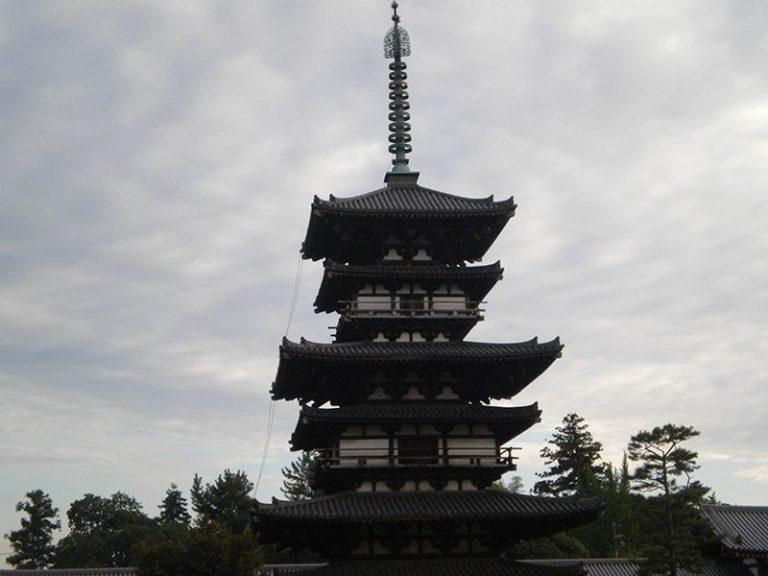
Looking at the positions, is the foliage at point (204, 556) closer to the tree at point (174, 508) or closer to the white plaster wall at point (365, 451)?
the white plaster wall at point (365, 451)

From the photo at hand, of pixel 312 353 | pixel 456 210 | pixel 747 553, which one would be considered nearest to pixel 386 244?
pixel 456 210

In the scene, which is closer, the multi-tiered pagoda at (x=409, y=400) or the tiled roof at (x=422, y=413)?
the multi-tiered pagoda at (x=409, y=400)

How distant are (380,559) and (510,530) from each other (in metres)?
4.73

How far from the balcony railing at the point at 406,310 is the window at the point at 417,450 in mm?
4799

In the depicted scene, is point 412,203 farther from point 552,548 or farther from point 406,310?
point 552,548

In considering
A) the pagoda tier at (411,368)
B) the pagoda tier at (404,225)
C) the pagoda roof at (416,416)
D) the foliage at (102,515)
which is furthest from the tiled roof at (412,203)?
the foliage at (102,515)

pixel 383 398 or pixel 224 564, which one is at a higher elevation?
pixel 383 398

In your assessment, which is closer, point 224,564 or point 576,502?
point 576,502

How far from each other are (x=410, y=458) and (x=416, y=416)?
1.54 m

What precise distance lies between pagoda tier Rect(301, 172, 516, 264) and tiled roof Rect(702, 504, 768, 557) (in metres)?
26.6

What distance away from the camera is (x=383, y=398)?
3162 cm

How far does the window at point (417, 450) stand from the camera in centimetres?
3005

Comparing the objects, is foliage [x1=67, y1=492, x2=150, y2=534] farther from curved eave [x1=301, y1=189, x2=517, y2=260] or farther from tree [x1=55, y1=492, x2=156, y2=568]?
curved eave [x1=301, y1=189, x2=517, y2=260]

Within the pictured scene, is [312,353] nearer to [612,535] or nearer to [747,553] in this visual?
[747,553]
